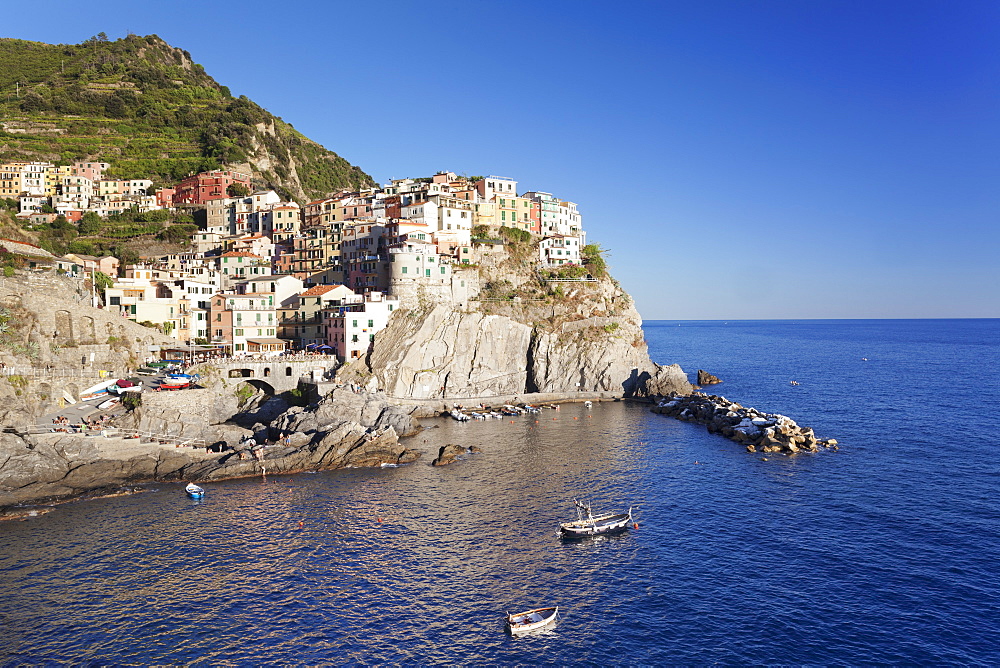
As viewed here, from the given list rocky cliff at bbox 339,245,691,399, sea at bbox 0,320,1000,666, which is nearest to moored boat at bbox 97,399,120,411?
sea at bbox 0,320,1000,666

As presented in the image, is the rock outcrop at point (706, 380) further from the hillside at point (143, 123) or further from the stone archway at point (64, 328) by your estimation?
the hillside at point (143, 123)

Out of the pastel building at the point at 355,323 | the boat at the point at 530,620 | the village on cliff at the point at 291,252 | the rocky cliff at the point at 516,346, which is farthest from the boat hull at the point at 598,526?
the village on cliff at the point at 291,252

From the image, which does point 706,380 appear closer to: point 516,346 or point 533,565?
point 516,346

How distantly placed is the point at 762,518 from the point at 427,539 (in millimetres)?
25860

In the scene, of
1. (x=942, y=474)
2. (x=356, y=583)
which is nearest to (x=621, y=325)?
(x=942, y=474)

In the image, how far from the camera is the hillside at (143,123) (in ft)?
472

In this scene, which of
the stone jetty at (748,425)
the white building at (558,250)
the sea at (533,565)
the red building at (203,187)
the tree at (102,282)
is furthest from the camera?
the red building at (203,187)

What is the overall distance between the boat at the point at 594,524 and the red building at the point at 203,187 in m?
114

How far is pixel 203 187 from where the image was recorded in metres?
131

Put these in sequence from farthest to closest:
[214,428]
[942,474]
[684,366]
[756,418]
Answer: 1. [684,366]
2. [756,418]
3. [214,428]
4. [942,474]

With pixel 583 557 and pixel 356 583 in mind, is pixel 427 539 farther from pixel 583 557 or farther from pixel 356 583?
pixel 583 557

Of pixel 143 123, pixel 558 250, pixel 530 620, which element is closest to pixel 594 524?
pixel 530 620

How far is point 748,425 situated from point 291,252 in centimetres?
8332

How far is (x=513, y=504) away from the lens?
50.1m
